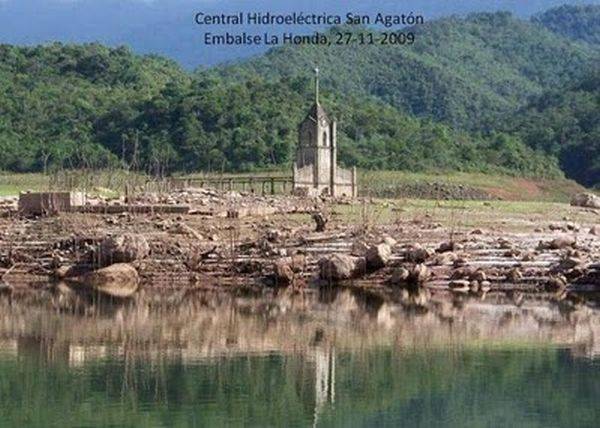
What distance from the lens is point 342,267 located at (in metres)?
32.2

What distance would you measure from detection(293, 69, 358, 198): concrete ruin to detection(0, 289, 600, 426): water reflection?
19.7 meters

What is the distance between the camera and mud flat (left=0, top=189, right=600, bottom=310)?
31.7m

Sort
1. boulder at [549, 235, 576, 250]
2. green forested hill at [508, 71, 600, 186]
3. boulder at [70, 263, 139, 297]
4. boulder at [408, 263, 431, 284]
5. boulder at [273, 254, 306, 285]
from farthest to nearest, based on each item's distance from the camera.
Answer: green forested hill at [508, 71, 600, 186] < boulder at [549, 235, 576, 250] < boulder at [70, 263, 139, 297] < boulder at [273, 254, 306, 285] < boulder at [408, 263, 431, 284]

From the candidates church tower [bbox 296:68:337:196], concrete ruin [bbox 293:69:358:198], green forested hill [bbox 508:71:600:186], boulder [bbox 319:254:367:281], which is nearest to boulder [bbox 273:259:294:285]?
boulder [bbox 319:254:367:281]

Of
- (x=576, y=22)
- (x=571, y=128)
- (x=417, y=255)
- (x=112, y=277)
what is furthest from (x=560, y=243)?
(x=576, y=22)

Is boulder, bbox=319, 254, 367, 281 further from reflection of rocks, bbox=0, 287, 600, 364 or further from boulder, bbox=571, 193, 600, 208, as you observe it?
boulder, bbox=571, 193, 600, 208

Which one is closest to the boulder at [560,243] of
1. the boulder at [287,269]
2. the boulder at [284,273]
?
the boulder at [287,269]

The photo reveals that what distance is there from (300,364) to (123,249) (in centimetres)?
1104

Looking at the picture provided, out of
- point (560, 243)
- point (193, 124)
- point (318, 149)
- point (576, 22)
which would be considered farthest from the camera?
point (576, 22)

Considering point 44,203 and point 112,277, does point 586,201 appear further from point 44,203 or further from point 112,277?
point 112,277

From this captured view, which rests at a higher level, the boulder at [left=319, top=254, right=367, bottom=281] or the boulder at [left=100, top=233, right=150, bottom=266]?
the boulder at [left=100, top=233, right=150, bottom=266]

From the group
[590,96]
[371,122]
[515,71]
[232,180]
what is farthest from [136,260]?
[515,71]

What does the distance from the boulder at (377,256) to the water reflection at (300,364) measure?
6.26 feet

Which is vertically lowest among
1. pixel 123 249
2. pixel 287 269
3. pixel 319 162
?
pixel 287 269
